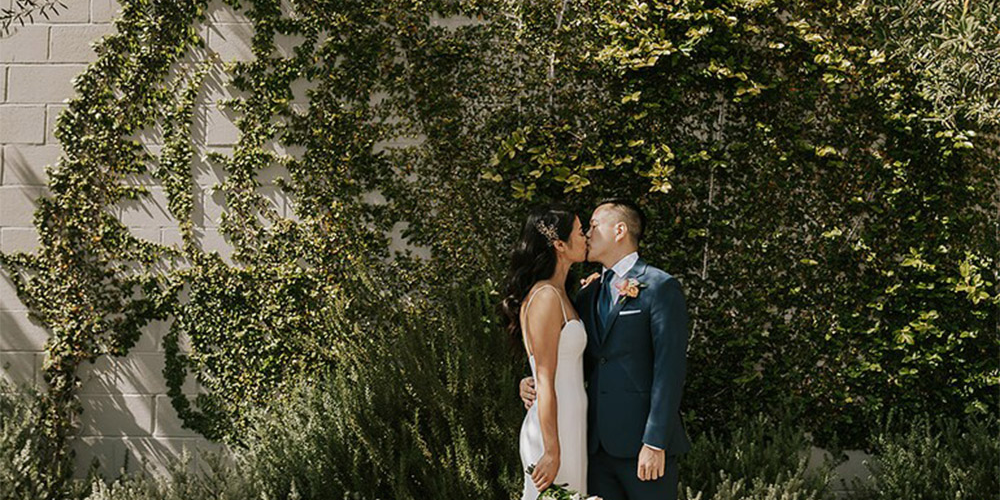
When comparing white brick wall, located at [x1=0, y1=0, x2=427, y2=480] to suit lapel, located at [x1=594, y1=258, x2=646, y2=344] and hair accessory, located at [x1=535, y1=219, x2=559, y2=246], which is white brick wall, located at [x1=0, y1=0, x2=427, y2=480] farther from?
suit lapel, located at [x1=594, y1=258, x2=646, y2=344]

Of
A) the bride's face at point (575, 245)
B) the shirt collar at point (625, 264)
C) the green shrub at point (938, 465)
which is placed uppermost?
the bride's face at point (575, 245)

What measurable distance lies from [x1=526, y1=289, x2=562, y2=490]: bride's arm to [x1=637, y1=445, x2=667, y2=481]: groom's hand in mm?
275

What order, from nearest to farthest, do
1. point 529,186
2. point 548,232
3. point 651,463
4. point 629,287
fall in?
1. point 651,463
2. point 629,287
3. point 548,232
4. point 529,186

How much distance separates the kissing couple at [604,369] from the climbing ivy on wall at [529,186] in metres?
1.35

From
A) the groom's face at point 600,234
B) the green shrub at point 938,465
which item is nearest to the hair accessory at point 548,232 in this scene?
the groom's face at point 600,234

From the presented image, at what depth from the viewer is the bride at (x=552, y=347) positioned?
290 centimetres

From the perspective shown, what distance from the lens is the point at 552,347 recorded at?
2916 mm

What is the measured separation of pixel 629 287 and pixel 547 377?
16.0 inches

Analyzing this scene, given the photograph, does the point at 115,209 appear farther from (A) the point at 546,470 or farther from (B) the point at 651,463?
(B) the point at 651,463

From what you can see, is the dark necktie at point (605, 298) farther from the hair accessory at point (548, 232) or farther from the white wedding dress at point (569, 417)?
the hair accessory at point (548, 232)

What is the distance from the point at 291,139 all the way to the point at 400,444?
1.71 m

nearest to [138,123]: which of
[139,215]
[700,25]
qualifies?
[139,215]

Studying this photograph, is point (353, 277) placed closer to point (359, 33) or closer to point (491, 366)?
point (491, 366)

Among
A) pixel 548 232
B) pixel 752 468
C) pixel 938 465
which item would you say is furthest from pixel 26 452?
pixel 938 465
